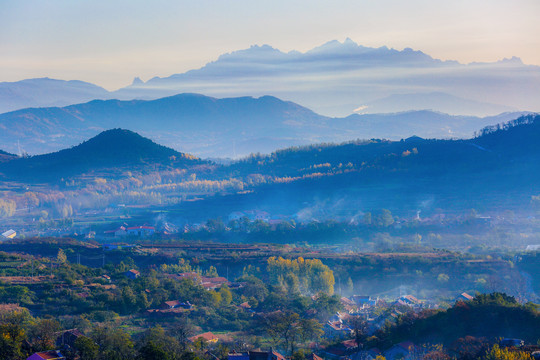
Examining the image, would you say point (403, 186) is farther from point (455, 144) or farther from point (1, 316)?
point (1, 316)

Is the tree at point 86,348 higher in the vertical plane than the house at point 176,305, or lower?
higher

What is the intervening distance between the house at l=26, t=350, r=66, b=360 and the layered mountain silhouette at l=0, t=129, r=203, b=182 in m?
75.7

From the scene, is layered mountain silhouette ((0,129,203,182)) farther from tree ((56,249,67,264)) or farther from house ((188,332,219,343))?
house ((188,332,219,343))

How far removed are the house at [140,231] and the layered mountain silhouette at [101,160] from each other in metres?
33.0

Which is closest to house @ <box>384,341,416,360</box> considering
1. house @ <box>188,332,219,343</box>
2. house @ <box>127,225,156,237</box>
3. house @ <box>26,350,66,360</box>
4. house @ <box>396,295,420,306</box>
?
house @ <box>188,332,219,343</box>

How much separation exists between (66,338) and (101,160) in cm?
7960

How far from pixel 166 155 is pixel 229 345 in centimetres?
8440

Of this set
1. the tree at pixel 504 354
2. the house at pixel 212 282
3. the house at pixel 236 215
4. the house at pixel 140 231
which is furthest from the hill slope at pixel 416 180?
the tree at pixel 504 354

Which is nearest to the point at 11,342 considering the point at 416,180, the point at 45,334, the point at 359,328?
the point at 45,334

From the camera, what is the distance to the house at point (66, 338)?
91.5 feet

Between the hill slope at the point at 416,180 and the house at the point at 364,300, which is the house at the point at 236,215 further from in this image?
the house at the point at 364,300

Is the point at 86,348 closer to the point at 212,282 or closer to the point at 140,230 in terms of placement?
the point at 212,282

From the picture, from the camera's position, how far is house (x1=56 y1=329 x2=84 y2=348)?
27891 millimetres

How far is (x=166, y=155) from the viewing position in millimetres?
112812
